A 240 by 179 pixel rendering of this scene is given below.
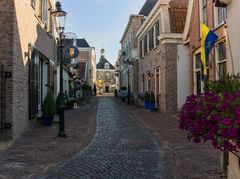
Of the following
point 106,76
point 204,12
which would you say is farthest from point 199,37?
point 106,76

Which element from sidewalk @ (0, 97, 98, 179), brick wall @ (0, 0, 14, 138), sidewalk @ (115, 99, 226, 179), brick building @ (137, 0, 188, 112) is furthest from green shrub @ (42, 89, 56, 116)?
brick building @ (137, 0, 188, 112)

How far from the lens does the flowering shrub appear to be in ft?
9.22

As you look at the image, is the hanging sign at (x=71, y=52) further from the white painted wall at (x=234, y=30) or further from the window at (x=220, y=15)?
the white painted wall at (x=234, y=30)

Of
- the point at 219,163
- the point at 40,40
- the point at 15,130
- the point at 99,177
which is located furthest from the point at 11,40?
the point at 219,163

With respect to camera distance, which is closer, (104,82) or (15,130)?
(15,130)

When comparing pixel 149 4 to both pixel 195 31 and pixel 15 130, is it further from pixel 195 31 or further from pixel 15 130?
pixel 15 130

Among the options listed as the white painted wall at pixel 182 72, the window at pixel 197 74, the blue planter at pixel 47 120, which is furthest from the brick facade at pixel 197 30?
the blue planter at pixel 47 120

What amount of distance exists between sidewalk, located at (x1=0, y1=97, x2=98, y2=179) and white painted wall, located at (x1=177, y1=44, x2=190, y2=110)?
25.1ft

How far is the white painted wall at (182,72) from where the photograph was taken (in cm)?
1543

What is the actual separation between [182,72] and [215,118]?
505 inches

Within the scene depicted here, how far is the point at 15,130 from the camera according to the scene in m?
7.81

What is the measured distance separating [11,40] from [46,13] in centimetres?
611

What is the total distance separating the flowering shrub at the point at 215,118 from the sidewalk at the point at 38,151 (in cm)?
290

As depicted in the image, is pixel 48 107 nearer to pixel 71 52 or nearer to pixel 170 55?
pixel 71 52
